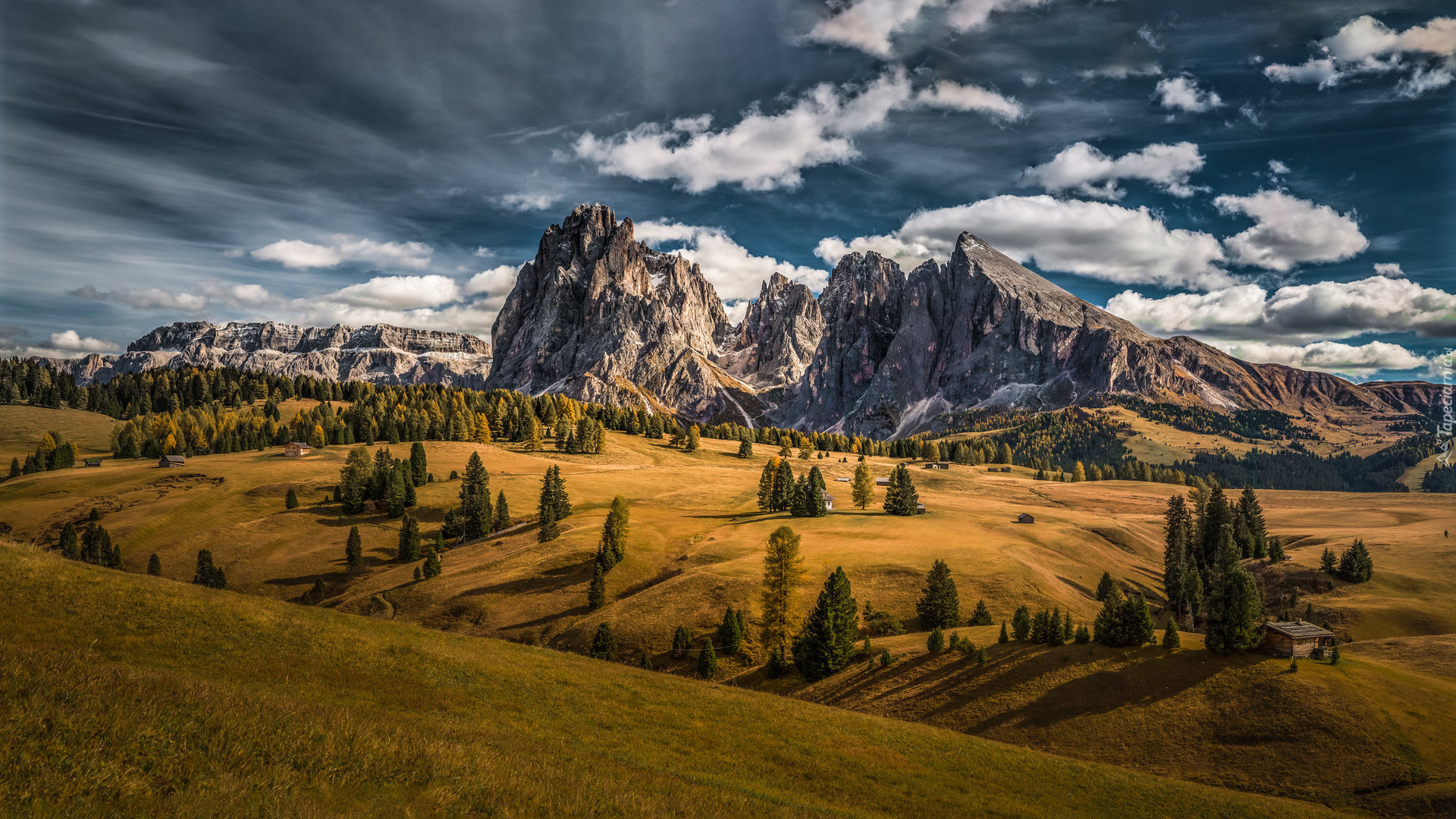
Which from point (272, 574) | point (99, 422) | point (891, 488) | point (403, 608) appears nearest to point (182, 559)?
point (272, 574)

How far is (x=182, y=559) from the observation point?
287 ft

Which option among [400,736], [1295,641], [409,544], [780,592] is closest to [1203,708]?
[1295,641]

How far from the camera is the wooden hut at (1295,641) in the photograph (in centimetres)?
4519

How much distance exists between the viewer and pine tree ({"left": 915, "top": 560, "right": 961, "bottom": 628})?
65688 mm

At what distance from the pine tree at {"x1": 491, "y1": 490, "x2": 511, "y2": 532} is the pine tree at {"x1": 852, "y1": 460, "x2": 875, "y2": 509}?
210 feet

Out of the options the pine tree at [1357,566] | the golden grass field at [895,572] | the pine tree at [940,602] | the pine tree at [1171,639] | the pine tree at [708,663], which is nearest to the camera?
the golden grass field at [895,572]

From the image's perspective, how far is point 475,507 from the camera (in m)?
101

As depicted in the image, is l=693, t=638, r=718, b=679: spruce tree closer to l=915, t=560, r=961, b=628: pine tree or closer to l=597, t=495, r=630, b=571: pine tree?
l=915, t=560, r=961, b=628: pine tree

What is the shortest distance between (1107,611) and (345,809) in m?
56.7

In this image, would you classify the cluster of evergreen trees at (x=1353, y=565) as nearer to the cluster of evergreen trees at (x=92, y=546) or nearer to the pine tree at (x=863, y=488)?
the pine tree at (x=863, y=488)

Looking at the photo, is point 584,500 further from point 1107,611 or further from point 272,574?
point 1107,611

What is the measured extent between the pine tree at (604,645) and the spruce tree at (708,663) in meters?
8.10

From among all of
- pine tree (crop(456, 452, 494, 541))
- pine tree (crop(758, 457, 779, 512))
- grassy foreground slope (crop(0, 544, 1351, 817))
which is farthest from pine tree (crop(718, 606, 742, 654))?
pine tree (crop(758, 457, 779, 512))

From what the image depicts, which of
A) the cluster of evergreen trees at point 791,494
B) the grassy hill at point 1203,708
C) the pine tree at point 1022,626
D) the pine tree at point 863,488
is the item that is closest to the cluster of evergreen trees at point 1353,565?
the grassy hill at point 1203,708
